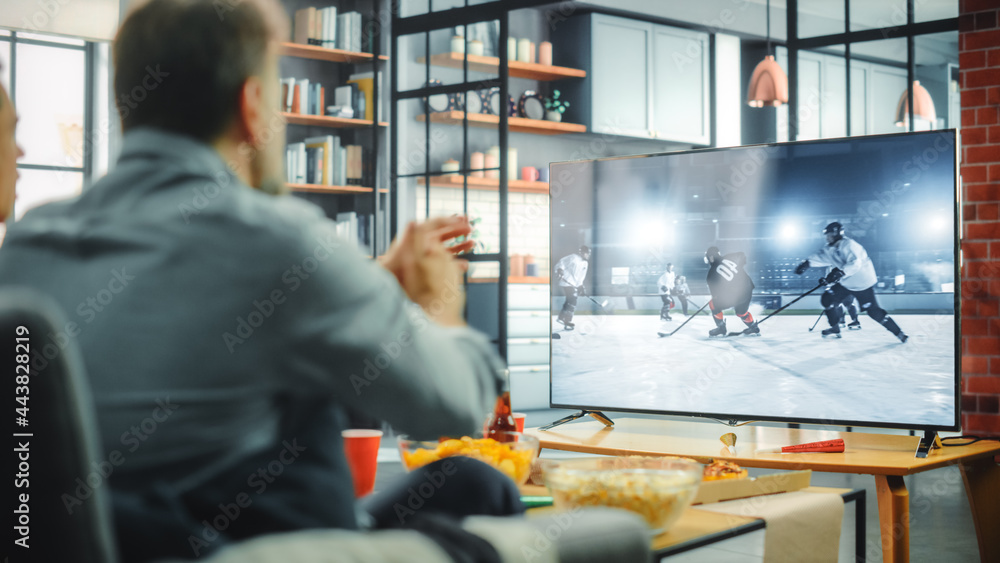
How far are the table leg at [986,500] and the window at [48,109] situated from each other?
17.6 ft

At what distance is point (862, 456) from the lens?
220 centimetres

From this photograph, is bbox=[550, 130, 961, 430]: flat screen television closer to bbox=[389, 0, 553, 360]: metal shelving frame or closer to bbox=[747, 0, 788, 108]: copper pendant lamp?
bbox=[389, 0, 553, 360]: metal shelving frame

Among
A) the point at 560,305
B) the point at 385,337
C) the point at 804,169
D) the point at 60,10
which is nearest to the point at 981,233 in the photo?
the point at 804,169

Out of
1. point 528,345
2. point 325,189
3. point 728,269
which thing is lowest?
point 528,345

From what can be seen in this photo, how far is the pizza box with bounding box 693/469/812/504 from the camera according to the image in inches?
61.6

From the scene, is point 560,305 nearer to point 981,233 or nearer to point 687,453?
point 687,453

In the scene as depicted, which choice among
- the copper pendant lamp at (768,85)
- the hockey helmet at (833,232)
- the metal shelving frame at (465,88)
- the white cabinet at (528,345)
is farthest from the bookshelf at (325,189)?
the hockey helmet at (833,232)

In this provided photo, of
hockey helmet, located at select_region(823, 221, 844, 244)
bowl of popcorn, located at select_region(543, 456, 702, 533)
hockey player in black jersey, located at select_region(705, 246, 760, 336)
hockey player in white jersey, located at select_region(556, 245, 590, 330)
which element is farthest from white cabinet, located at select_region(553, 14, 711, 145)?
bowl of popcorn, located at select_region(543, 456, 702, 533)

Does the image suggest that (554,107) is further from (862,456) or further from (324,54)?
(862,456)

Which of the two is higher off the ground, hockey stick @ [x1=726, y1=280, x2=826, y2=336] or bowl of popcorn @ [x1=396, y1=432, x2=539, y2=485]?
hockey stick @ [x1=726, y1=280, x2=826, y2=336]

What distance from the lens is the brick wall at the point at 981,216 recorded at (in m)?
3.43

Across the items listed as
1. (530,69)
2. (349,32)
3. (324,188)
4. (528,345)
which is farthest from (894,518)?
(530,69)

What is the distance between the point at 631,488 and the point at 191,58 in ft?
2.47

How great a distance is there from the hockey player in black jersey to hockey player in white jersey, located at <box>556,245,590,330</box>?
0.42 m
